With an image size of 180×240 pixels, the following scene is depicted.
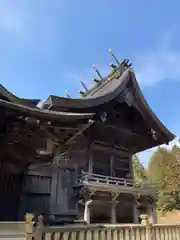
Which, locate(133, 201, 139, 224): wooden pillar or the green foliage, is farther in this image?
the green foliage

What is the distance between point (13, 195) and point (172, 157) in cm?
3341

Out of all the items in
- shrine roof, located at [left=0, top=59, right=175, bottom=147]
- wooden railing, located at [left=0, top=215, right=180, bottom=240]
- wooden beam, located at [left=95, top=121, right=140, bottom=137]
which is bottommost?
wooden railing, located at [left=0, top=215, right=180, bottom=240]

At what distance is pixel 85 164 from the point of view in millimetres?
12039

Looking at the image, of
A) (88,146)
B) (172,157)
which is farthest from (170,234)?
(172,157)

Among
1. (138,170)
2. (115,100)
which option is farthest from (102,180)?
(138,170)

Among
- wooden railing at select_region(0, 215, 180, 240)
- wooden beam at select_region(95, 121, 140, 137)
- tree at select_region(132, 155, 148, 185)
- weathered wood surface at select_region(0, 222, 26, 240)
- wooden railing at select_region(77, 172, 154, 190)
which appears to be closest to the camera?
wooden railing at select_region(0, 215, 180, 240)

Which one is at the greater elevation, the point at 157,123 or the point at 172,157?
the point at 172,157

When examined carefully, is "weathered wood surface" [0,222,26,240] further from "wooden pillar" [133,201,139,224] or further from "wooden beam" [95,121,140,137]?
"wooden pillar" [133,201,139,224]

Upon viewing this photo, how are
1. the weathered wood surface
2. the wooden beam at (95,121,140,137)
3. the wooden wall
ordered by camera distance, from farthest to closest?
the wooden beam at (95,121,140,137) → the wooden wall → the weathered wood surface

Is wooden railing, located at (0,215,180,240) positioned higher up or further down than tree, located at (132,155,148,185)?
further down

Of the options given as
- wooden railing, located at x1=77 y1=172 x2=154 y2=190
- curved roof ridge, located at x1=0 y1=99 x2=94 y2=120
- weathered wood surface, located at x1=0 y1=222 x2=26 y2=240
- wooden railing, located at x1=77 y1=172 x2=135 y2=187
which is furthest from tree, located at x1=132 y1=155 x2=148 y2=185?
weathered wood surface, located at x1=0 y1=222 x2=26 y2=240

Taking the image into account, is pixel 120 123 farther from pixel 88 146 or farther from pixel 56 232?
pixel 56 232

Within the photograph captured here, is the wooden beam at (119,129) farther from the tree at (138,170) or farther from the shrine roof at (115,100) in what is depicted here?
the tree at (138,170)

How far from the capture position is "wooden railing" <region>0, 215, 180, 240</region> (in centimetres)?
452
